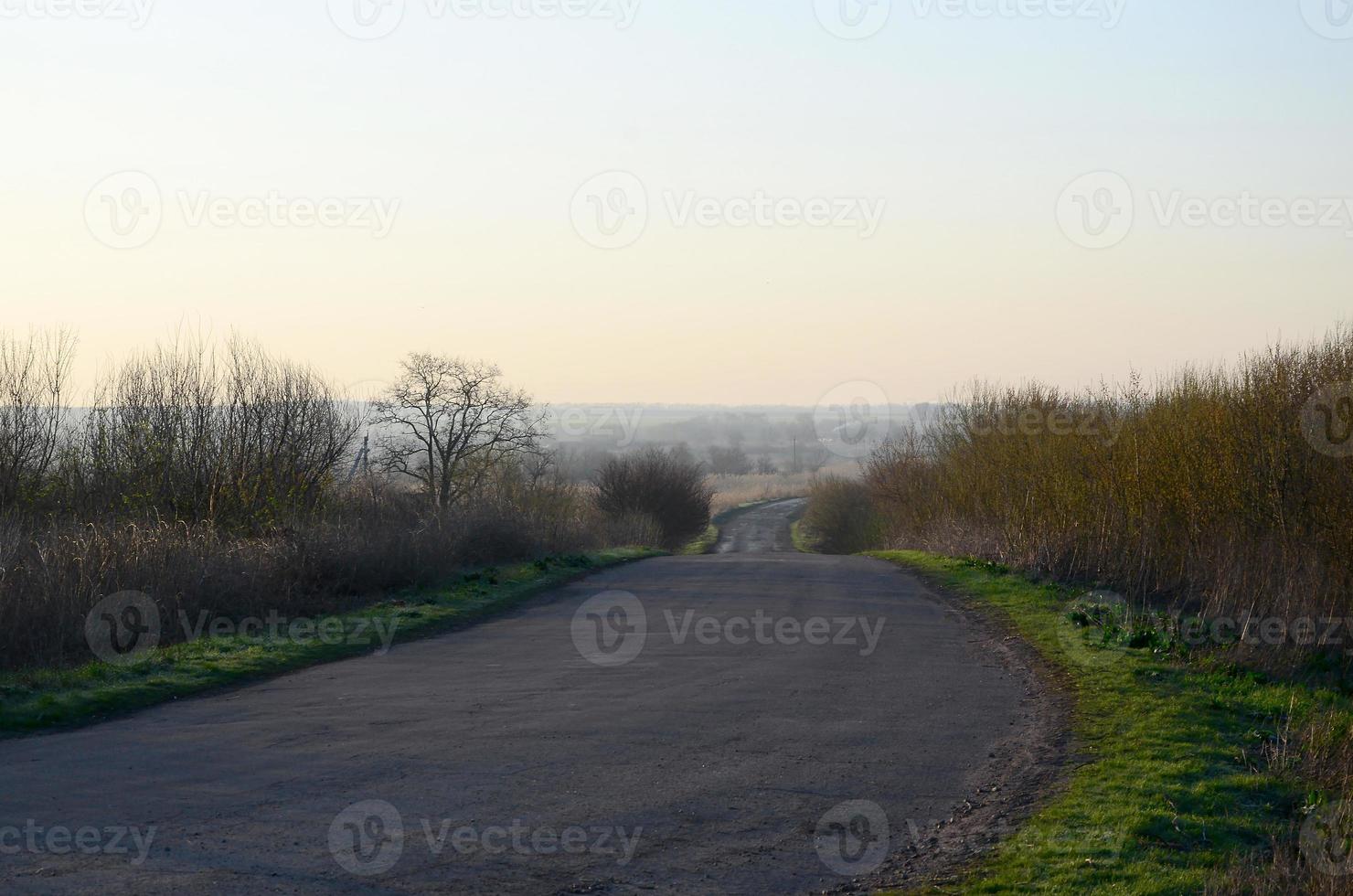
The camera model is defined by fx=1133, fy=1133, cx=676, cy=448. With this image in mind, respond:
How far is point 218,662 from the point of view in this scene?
1363 cm

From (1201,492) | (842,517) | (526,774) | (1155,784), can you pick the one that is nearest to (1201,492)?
(1201,492)

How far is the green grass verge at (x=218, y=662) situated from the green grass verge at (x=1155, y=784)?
8.57 metres

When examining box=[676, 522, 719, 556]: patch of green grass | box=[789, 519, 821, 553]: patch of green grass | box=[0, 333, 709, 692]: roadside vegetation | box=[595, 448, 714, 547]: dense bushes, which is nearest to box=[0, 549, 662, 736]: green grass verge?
box=[0, 333, 709, 692]: roadside vegetation

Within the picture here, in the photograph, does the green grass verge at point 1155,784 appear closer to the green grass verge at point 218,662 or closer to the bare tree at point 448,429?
the green grass verge at point 218,662

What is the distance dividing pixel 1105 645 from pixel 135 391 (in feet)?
70.3

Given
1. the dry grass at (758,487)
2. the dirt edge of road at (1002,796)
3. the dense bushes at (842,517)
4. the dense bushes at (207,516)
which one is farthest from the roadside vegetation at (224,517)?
the dry grass at (758,487)

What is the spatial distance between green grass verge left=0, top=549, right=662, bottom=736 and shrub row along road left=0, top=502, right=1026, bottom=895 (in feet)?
1.72

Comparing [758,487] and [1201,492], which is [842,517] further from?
[758,487]

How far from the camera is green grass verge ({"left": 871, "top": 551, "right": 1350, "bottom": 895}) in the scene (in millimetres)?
6883

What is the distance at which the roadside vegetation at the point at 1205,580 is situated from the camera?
8344 millimetres

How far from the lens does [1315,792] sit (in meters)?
8.60

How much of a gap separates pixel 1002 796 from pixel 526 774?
3636mm

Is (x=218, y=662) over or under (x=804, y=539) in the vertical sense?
over

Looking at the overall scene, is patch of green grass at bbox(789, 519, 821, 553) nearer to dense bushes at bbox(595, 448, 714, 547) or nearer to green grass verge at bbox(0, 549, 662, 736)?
dense bushes at bbox(595, 448, 714, 547)
